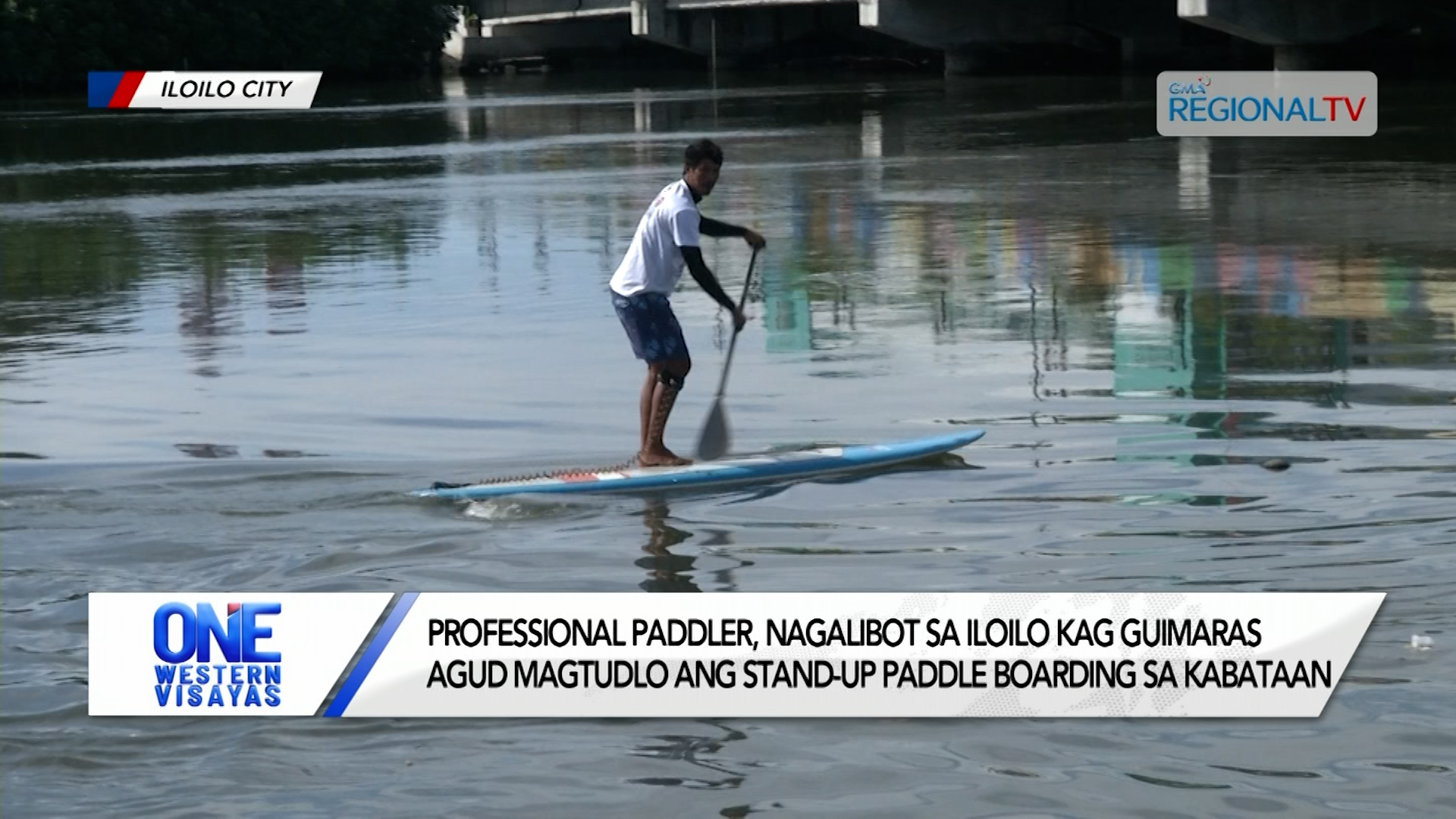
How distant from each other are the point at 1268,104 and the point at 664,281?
3643 centimetres

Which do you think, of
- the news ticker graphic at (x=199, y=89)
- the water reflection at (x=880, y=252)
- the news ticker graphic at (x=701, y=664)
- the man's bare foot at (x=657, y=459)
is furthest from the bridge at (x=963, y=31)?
the news ticker graphic at (x=701, y=664)

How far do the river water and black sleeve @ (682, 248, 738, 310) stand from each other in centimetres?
109

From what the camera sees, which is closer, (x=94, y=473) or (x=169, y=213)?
(x=94, y=473)

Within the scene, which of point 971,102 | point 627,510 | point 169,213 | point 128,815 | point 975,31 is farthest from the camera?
point 975,31

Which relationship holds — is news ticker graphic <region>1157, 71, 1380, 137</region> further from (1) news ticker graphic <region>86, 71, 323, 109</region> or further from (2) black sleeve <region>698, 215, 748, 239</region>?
(1) news ticker graphic <region>86, 71, 323, 109</region>

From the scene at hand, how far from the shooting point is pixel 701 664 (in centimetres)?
741

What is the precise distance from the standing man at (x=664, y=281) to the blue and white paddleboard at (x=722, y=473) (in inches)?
13.0

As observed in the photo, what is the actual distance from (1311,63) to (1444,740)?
47.2m

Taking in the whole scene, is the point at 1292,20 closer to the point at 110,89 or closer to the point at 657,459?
the point at 110,89

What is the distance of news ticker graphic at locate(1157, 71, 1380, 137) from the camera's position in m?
38.1

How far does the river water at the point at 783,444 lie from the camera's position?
6816 mm

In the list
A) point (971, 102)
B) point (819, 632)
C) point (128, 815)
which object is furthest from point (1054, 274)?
point (971, 102)

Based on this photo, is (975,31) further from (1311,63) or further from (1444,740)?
(1444,740)

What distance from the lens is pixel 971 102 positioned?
169 feet
